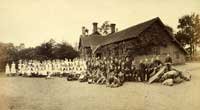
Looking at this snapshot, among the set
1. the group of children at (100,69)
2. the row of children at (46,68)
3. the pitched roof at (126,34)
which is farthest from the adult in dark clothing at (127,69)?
the row of children at (46,68)

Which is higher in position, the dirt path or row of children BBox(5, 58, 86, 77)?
row of children BBox(5, 58, 86, 77)

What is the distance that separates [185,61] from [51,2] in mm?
851

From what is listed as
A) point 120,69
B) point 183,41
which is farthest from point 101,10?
point 183,41

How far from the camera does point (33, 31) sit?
2.32m

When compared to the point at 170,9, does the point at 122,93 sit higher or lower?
lower

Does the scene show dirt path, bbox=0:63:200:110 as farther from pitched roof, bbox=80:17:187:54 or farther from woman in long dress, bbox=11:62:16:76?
pitched roof, bbox=80:17:187:54

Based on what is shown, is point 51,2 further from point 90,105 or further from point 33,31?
point 90,105

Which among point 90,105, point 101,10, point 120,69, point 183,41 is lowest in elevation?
point 90,105

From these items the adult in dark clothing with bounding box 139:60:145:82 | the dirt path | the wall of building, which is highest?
the wall of building

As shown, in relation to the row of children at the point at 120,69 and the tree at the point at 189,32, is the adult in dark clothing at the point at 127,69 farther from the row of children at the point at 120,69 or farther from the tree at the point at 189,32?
the tree at the point at 189,32

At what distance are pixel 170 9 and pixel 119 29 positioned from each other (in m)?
0.36

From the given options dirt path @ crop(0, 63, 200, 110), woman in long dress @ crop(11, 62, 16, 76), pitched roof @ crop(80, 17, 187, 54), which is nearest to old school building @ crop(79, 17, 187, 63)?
pitched roof @ crop(80, 17, 187, 54)

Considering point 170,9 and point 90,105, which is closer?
point 90,105

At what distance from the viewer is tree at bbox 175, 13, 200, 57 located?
2354 millimetres
